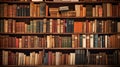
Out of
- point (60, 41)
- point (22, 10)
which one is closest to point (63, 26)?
point (60, 41)

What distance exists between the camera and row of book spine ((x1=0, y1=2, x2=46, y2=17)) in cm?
532

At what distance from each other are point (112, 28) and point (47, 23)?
137 centimetres

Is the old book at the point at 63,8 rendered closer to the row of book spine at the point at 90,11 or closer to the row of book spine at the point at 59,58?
the row of book spine at the point at 90,11

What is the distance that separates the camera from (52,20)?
5.34 metres

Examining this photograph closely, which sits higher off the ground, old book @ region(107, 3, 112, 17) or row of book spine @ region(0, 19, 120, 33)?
old book @ region(107, 3, 112, 17)

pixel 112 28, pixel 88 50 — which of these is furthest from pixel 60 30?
pixel 112 28

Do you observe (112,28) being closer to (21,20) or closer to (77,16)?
(77,16)

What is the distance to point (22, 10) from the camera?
17.6ft

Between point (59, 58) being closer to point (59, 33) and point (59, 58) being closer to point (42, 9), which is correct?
point (59, 33)

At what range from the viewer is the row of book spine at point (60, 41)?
5293 millimetres

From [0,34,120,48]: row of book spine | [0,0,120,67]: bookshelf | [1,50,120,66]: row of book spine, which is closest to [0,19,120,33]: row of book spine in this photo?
[0,0,120,67]: bookshelf

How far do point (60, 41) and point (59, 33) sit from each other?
170 mm

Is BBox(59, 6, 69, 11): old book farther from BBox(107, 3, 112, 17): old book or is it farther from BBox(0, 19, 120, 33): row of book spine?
BBox(107, 3, 112, 17): old book

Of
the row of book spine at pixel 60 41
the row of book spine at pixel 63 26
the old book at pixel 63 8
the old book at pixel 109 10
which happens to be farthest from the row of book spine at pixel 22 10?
the old book at pixel 109 10
